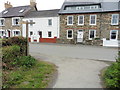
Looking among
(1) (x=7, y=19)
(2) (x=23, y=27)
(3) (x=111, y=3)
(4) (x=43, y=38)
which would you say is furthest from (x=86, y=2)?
(1) (x=7, y=19)

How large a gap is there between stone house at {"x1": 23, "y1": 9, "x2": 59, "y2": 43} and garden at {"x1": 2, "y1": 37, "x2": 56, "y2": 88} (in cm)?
1619

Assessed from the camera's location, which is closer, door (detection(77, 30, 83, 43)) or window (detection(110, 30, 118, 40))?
window (detection(110, 30, 118, 40))

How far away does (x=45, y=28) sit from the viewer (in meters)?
25.3

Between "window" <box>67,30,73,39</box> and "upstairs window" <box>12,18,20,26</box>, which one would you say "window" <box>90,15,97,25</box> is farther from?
"upstairs window" <box>12,18,20,26</box>

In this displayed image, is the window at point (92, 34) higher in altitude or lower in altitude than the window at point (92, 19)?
lower

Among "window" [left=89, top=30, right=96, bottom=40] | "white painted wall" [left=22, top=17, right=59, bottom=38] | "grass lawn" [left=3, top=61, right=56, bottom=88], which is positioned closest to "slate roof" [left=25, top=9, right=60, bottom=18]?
"white painted wall" [left=22, top=17, right=59, bottom=38]

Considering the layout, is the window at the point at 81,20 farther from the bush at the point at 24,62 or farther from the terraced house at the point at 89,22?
the bush at the point at 24,62

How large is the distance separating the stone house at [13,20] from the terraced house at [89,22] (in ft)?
34.2

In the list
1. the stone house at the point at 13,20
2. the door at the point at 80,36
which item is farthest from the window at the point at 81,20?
the stone house at the point at 13,20

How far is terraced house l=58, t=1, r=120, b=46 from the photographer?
20.7 m

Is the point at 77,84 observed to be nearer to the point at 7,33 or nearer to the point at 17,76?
the point at 17,76

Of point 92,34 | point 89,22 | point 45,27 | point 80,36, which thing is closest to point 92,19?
point 89,22

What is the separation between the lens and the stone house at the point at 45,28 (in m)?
24.2

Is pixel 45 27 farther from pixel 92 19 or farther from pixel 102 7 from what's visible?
pixel 102 7
